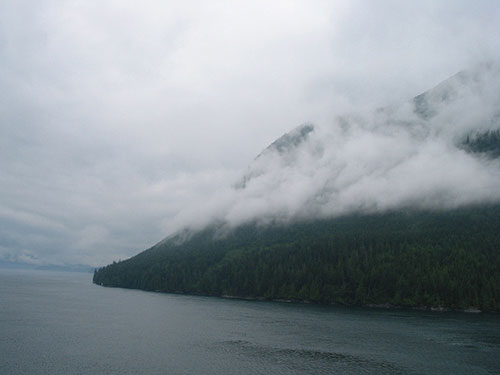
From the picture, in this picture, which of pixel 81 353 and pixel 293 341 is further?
pixel 293 341

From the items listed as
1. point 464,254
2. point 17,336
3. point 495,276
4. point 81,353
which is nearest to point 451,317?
point 495,276

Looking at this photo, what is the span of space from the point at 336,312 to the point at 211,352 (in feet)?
283

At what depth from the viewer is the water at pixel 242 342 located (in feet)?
228

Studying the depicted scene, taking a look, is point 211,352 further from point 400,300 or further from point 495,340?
point 400,300

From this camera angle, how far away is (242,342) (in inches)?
3639

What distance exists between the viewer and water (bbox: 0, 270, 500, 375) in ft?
228

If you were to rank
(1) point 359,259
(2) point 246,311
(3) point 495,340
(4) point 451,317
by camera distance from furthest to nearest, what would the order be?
(1) point 359,259 → (2) point 246,311 → (4) point 451,317 → (3) point 495,340

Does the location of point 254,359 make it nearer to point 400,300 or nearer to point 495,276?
point 400,300

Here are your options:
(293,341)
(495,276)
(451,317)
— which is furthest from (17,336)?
(495,276)

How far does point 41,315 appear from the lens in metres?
127

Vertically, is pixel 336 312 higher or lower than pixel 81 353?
higher

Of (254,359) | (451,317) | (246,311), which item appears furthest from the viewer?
(246,311)

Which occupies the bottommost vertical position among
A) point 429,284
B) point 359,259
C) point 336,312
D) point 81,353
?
point 81,353

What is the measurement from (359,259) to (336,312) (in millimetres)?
52548
